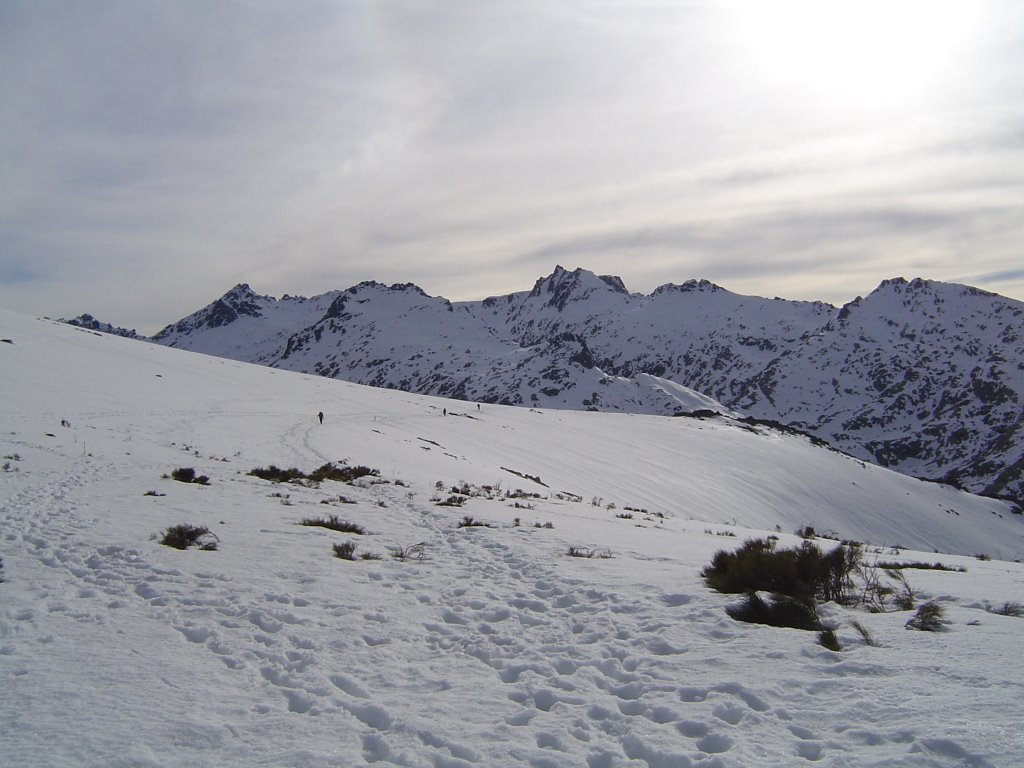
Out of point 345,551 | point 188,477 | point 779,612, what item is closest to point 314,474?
point 188,477

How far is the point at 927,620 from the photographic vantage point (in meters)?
6.12

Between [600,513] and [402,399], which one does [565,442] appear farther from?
[600,513]

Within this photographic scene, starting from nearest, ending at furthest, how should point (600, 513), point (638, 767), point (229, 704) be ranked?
point (638, 767), point (229, 704), point (600, 513)

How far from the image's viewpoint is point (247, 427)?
29375mm

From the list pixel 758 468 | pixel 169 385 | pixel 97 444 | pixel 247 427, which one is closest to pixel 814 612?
pixel 97 444

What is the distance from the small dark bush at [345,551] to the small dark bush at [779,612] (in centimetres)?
536

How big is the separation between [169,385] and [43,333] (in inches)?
667

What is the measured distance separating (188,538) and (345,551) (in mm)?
2241

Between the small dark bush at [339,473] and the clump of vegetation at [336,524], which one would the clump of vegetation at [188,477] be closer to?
the small dark bush at [339,473]

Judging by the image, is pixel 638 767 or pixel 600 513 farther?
pixel 600 513

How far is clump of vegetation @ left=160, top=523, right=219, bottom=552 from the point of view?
356 inches

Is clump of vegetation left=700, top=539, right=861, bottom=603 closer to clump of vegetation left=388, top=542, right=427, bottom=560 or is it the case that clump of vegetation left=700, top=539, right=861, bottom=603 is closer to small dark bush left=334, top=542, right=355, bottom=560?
clump of vegetation left=388, top=542, right=427, bottom=560

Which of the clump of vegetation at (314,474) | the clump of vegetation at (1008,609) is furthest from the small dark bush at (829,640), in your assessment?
the clump of vegetation at (314,474)

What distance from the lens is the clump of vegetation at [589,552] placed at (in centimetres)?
991
